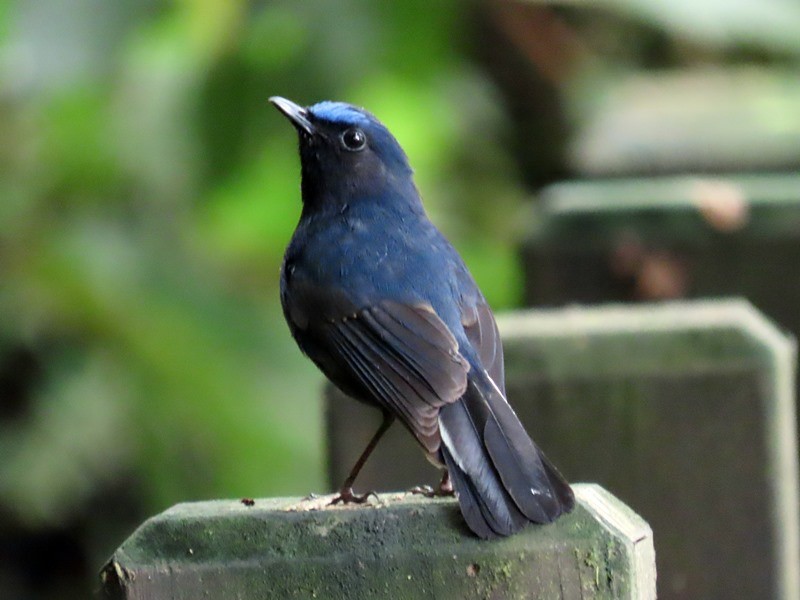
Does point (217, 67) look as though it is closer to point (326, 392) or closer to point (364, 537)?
point (326, 392)

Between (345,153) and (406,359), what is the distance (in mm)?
778

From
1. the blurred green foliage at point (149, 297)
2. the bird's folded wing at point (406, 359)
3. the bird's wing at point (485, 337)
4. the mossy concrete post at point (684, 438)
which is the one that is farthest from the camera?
the blurred green foliage at point (149, 297)

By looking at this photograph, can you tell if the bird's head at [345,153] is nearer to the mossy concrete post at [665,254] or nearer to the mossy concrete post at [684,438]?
the mossy concrete post at [684,438]

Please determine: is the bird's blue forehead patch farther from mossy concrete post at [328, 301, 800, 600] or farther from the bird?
mossy concrete post at [328, 301, 800, 600]

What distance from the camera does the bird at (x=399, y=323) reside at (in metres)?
2.31

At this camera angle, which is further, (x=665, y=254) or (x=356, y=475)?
(x=665, y=254)

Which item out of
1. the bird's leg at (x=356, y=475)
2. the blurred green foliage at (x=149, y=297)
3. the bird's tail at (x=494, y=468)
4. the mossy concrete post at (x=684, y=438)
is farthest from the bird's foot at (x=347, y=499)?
the blurred green foliage at (x=149, y=297)

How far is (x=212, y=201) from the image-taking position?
5043 mm

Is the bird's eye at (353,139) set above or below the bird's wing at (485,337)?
above

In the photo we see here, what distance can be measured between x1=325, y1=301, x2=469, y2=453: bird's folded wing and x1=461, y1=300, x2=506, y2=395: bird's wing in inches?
3.3

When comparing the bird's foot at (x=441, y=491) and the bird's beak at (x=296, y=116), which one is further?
the bird's beak at (x=296, y=116)

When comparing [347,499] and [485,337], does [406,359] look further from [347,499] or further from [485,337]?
[347,499]

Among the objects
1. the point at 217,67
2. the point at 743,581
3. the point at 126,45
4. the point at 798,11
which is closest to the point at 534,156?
the point at 798,11

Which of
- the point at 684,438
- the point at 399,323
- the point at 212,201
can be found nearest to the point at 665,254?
the point at 212,201
